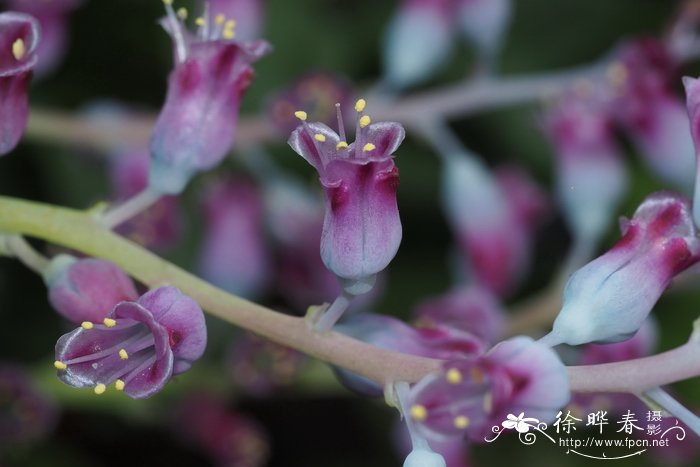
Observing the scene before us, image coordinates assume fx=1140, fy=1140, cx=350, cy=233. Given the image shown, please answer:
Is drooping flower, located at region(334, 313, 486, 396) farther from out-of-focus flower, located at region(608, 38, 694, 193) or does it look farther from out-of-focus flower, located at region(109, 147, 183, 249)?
out-of-focus flower, located at region(608, 38, 694, 193)

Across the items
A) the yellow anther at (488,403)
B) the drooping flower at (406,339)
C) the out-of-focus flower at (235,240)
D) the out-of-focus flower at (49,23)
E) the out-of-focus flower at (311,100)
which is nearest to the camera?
the yellow anther at (488,403)

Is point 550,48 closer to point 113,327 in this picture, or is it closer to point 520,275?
point 520,275

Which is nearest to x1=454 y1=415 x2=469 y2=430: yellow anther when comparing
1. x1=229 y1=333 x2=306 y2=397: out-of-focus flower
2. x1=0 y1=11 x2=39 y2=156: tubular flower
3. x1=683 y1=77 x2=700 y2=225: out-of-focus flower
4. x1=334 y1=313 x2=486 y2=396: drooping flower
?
x1=334 y1=313 x2=486 y2=396: drooping flower

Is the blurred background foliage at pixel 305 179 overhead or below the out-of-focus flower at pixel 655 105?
below

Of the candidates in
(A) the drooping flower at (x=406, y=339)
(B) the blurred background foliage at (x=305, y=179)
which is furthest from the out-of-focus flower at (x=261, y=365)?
(A) the drooping flower at (x=406, y=339)

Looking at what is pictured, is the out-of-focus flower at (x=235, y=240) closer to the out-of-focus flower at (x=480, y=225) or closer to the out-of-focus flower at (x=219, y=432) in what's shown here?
the out-of-focus flower at (x=219, y=432)

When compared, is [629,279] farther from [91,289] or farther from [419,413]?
[91,289]

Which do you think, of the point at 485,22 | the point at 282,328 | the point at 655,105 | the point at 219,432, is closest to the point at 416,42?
the point at 485,22
